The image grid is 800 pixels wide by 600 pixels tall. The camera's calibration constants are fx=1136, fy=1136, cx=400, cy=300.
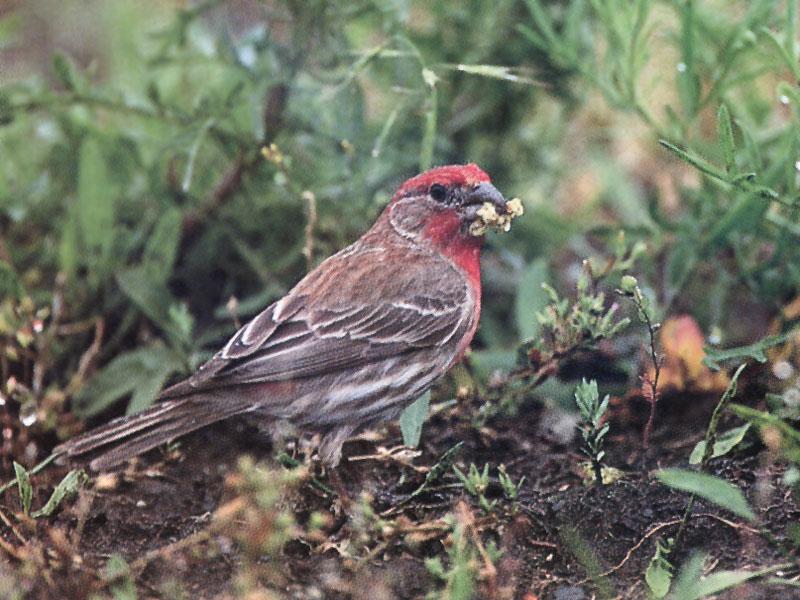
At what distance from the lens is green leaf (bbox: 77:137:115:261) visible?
17.1 feet

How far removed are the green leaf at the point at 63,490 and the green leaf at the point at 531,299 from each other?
6.46ft

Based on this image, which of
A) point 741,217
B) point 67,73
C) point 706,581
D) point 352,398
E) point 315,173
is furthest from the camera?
point 315,173

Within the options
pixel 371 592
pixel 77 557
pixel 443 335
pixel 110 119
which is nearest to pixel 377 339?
pixel 443 335

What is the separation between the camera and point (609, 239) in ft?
→ 17.1

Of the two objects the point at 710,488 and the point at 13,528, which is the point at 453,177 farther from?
the point at 13,528

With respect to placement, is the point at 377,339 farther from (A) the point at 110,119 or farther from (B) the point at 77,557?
(A) the point at 110,119

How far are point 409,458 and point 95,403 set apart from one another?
4.52 ft

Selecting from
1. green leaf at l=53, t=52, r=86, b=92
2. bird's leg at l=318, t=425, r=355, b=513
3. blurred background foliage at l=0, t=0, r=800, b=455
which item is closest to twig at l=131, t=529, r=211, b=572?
bird's leg at l=318, t=425, r=355, b=513

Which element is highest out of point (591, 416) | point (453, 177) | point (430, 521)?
point (453, 177)

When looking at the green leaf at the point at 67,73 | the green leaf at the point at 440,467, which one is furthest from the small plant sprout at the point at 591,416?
the green leaf at the point at 67,73

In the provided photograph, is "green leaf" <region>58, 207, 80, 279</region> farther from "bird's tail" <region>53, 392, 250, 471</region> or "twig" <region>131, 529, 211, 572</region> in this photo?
"twig" <region>131, 529, 211, 572</region>

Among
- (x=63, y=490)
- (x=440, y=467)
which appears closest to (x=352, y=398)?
(x=440, y=467)

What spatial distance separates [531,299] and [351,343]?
1223 mm

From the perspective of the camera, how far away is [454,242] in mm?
4449
